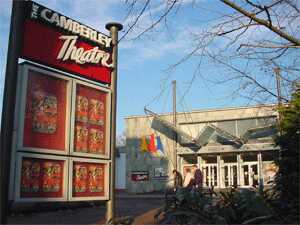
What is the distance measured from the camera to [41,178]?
731cm

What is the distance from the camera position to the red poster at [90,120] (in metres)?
8.22

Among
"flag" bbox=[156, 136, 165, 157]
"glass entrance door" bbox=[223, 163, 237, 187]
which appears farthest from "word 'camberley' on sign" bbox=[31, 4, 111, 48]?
"flag" bbox=[156, 136, 165, 157]

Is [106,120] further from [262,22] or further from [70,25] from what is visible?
[262,22]

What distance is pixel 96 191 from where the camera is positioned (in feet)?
27.8

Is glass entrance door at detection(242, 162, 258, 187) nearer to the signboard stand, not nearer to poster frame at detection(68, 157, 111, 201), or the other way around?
poster frame at detection(68, 157, 111, 201)

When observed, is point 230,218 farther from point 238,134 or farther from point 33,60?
point 238,134

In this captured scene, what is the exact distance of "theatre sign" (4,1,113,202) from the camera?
707 centimetres

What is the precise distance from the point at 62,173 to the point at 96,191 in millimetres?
1027

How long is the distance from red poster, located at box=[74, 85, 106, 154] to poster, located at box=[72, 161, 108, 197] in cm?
29

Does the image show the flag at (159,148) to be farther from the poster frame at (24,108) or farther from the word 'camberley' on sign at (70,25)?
the poster frame at (24,108)

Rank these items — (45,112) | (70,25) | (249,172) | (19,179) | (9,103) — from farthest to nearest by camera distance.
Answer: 1. (249,172)
2. (70,25)
3. (45,112)
4. (19,179)
5. (9,103)

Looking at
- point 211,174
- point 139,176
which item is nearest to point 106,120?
point 211,174

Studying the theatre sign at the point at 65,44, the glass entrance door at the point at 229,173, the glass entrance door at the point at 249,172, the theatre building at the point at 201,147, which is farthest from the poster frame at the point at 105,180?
the glass entrance door at the point at 229,173

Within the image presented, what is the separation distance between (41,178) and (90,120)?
1.67 metres
